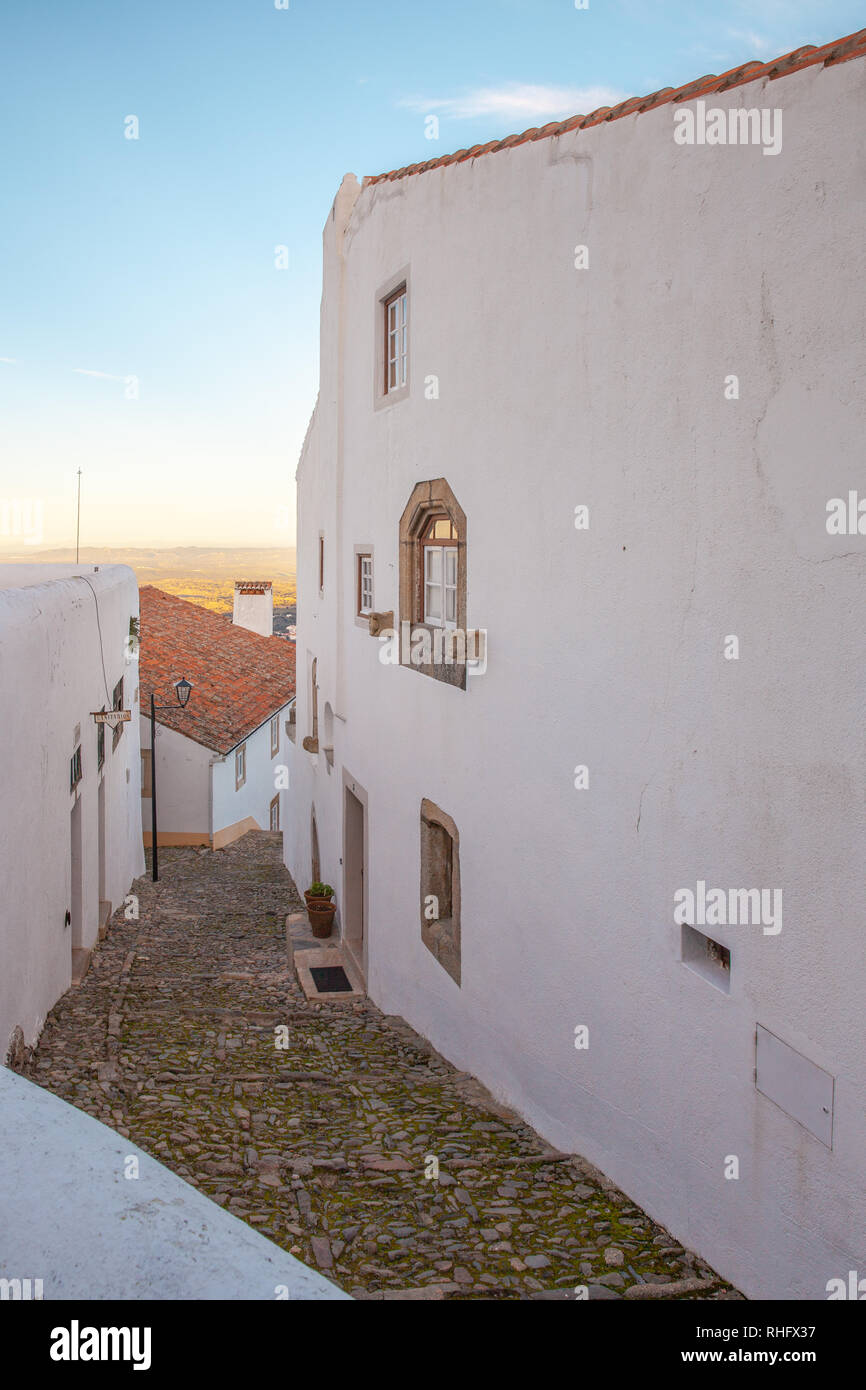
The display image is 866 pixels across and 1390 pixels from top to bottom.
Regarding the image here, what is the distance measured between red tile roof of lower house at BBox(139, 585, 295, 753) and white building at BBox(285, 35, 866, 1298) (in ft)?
58.9

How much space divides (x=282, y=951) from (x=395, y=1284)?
31.1ft

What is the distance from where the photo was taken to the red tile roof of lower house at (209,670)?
26.2 m

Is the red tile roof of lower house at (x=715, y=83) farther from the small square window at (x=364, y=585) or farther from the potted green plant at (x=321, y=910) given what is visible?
the potted green plant at (x=321, y=910)

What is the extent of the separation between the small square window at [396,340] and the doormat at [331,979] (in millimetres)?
6500

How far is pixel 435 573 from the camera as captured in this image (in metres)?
9.05

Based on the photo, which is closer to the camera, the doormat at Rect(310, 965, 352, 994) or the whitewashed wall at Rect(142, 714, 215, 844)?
the doormat at Rect(310, 965, 352, 994)

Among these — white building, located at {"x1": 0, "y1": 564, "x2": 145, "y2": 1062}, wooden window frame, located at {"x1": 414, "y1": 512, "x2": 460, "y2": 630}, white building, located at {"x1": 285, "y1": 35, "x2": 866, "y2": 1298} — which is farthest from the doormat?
wooden window frame, located at {"x1": 414, "y1": 512, "x2": 460, "y2": 630}

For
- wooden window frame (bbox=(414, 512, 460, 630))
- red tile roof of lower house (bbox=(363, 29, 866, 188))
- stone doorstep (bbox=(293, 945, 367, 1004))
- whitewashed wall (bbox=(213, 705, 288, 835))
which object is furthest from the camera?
whitewashed wall (bbox=(213, 705, 288, 835))

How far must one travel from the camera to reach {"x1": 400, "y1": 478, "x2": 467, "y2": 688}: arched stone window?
26.3ft

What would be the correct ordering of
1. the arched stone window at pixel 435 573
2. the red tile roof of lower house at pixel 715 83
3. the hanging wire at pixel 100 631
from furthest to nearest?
1. the hanging wire at pixel 100 631
2. the arched stone window at pixel 435 573
3. the red tile roof of lower house at pixel 715 83

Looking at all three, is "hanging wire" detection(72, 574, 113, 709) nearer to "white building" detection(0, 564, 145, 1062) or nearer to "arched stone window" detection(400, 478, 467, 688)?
"white building" detection(0, 564, 145, 1062)

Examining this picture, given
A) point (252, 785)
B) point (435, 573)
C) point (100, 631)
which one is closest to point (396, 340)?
point (435, 573)

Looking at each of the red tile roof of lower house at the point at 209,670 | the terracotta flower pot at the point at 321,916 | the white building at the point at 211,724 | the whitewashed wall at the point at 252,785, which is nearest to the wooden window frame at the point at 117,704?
the terracotta flower pot at the point at 321,916
